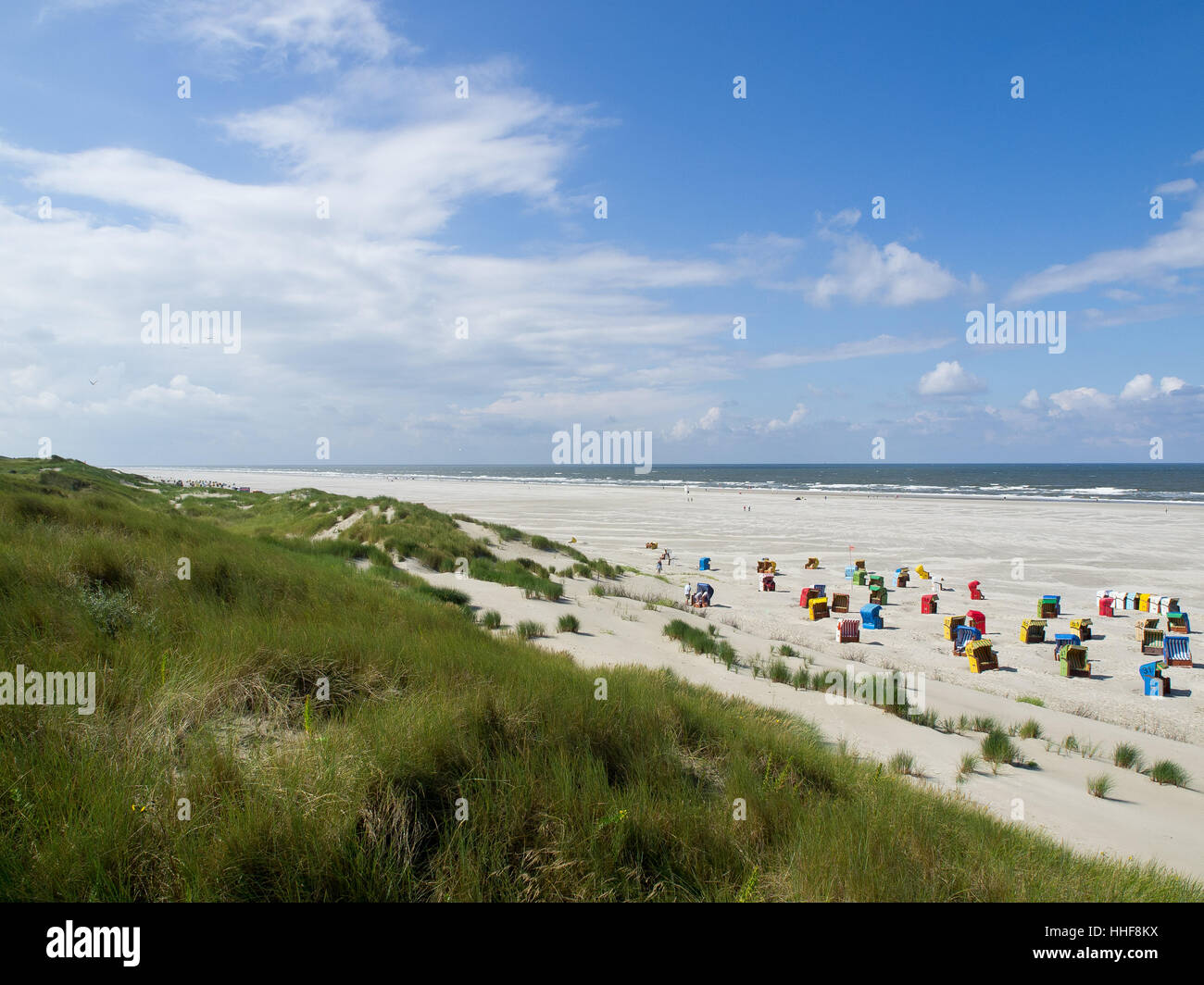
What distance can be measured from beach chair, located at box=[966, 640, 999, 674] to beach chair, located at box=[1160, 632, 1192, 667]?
140 inches

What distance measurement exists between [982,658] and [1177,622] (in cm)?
682

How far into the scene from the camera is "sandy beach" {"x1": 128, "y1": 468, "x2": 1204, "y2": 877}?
20.9ft

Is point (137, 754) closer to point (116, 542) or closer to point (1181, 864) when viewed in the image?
point (116, 542)

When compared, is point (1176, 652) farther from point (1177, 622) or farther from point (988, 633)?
point (988, 633)

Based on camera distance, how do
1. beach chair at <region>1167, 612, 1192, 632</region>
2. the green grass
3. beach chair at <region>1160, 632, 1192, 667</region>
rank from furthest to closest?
beach chair at <region>1167, 612, 1192, 632</region> → beach chair at <region>1160, 632, 1192, 667</region> → the green grass

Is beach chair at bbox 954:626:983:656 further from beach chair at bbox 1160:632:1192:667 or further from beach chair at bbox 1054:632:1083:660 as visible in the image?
beach chair at bbox 1160:632:1192:667

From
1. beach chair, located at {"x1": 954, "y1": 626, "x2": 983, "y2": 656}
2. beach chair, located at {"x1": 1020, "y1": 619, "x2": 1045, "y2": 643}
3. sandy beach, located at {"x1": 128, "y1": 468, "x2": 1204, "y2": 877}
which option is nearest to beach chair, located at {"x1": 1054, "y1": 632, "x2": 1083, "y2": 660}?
sandy beach, located at {"x1": 128, "y1": 468, "x2": 1204, "y2": 877}

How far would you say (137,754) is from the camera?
10.7 ft

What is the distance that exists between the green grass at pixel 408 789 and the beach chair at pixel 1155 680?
345 inches

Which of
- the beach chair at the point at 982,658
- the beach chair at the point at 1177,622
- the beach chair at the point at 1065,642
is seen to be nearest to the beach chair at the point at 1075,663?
the beach chair at the point at 1065,642

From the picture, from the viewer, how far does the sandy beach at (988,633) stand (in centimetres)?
636
